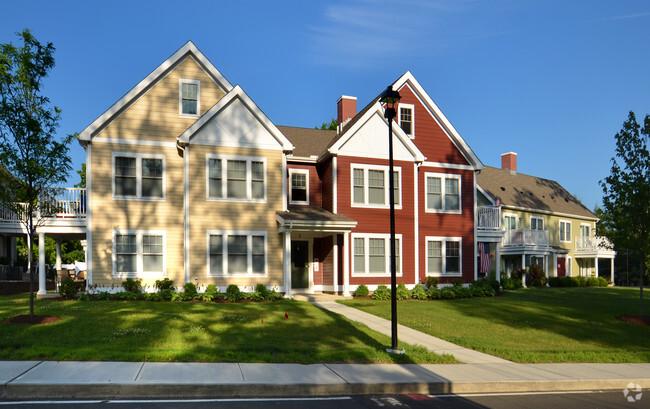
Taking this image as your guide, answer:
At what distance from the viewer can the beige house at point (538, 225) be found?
3612 centimetres

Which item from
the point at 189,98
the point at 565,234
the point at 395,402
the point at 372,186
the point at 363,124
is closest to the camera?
the point at 395,402

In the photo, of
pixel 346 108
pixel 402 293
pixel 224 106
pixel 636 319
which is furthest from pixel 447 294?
pixel 224 106

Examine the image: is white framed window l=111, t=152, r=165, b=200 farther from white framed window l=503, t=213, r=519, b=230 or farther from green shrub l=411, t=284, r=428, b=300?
white framed window l=503, t=213, r=519, b=230

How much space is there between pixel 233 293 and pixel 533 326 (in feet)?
36.3

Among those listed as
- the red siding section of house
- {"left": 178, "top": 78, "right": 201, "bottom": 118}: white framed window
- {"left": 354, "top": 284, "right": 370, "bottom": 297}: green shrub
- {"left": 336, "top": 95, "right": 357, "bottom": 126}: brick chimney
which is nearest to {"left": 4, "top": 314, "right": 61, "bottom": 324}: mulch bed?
{"left": 178, "top": 78, "right": 201, "bottom": 118}: white framed window

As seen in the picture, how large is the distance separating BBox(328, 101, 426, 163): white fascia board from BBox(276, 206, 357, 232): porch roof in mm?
3028

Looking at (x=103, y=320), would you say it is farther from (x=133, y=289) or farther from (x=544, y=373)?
(x=544, y=373)

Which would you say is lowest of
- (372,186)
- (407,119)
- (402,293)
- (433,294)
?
(433,294)

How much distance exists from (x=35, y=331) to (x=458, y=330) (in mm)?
11425

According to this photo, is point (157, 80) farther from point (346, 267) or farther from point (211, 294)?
point (346, 267)

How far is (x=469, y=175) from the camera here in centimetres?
2738

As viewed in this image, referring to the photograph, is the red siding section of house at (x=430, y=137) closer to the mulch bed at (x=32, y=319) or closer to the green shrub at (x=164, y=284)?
the green shrub at (x=164, y=284)

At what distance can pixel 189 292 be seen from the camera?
20453mm

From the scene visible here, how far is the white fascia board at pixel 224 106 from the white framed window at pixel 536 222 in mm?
25164
